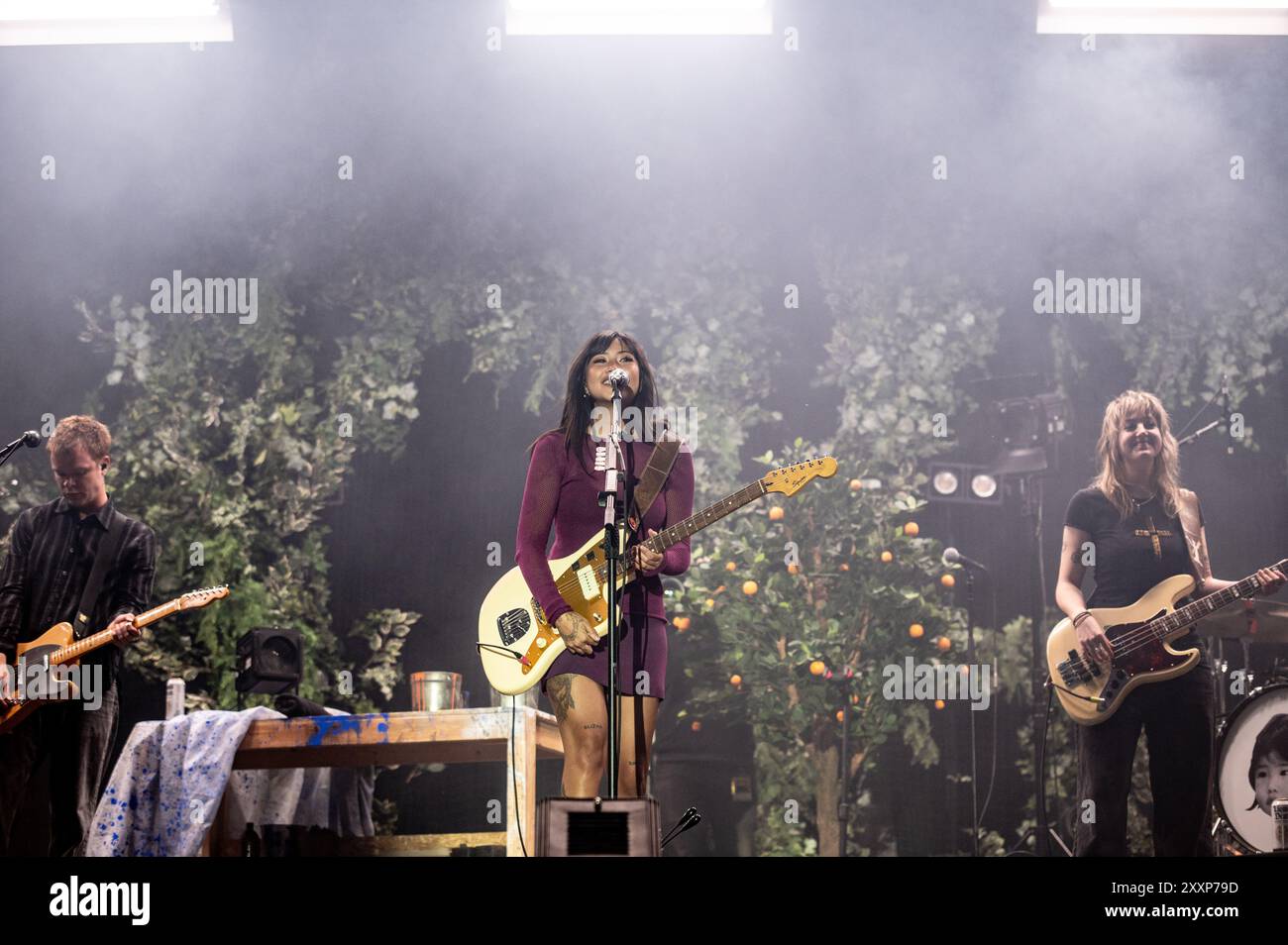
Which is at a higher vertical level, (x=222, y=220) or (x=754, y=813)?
(x=222, y=220)

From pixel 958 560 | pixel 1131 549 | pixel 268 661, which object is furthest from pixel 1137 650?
pixel 268 661

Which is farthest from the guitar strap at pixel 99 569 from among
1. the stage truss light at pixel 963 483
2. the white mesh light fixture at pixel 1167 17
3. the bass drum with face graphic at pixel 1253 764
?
the white mesh light fixture at pixel 1167 17

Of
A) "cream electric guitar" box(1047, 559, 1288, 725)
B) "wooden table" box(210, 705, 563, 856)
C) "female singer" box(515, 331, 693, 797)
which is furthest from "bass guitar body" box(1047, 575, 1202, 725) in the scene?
"wooden table" box(210, 705, 563, 856)

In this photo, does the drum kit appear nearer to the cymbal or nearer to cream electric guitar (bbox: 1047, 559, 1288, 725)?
the cymbal

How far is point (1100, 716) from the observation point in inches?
179

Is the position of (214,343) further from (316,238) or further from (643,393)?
(643,393)

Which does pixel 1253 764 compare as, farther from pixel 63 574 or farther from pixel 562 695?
pixel 63 574

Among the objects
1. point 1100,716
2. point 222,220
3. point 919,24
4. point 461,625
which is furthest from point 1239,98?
point 222,220

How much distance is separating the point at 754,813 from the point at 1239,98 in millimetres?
3712

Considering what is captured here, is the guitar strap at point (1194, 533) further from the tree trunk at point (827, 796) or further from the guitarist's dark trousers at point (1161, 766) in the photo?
the tree trunk at point (827, 796)

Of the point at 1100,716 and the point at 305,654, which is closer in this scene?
the point at 1100,716

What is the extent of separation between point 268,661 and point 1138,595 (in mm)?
3140

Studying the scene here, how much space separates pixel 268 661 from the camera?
15.6ft

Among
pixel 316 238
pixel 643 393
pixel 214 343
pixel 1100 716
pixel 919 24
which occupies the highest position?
pixel 919 24
